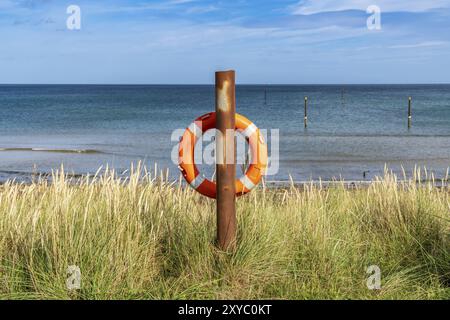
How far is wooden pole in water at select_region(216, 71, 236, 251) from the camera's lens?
4258mm

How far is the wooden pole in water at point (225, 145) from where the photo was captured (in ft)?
14.0

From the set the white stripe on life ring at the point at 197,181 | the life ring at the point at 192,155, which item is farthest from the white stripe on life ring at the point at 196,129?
the white stripe on life ring at the point at 197,181

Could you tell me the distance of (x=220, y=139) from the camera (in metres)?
4.29

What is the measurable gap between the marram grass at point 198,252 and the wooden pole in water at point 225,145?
0.78ft

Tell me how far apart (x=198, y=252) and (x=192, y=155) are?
1.06 m

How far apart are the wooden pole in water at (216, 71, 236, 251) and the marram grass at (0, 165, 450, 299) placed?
0.78 ft

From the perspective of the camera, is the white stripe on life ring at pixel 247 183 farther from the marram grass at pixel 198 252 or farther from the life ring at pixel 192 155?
the marram grass at pixel 198 252

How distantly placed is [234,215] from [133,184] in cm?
102

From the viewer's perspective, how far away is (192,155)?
4.86 metres

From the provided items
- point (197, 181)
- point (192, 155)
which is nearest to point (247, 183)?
point (197, 181)

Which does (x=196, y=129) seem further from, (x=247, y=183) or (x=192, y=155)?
(x=247, y=183)

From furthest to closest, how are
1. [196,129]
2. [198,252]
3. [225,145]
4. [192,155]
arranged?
[192,155] → [196,129] → [225,145] → [198,252]
